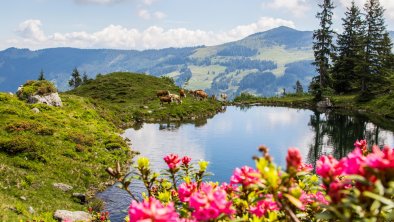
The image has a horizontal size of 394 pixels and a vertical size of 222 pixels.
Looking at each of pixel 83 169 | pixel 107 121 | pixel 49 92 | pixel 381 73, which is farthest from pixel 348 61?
pixel 83 169

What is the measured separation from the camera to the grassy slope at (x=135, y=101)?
6464cm

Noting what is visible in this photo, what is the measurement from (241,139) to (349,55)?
64829 millimetres

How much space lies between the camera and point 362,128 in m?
54.7

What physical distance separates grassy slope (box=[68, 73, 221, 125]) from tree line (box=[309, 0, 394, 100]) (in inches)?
1108

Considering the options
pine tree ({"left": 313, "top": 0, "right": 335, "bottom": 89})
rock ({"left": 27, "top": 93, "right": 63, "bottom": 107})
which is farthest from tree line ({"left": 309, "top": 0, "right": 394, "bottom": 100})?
rock ({"left": 27, "top": 93, "right": 63, "bottom": 107})

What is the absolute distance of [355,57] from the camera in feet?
306

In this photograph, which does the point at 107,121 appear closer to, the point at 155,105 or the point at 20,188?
the point at 155,105

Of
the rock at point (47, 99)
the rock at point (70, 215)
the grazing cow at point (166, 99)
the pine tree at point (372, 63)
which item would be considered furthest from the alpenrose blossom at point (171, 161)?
the pine tree at point (372, 63)

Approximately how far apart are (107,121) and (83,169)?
25.6 m

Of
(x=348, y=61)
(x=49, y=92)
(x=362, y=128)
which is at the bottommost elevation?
(x=362, y=128)

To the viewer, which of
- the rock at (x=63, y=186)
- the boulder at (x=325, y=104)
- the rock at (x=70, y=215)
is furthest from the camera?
the boulder at (x=325, y=104)

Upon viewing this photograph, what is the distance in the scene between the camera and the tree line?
8494cm

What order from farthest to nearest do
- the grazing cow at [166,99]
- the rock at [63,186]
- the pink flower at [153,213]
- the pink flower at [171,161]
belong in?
1. the grazing cow at [166,99]
2. the rock at [63,186]
3. the pink flower at [171,161]
4. the pink flower at [153,213]

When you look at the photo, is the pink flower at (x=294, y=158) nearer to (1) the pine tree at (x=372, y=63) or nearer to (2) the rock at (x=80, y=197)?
(2) the rock at (x=80, y=197)
